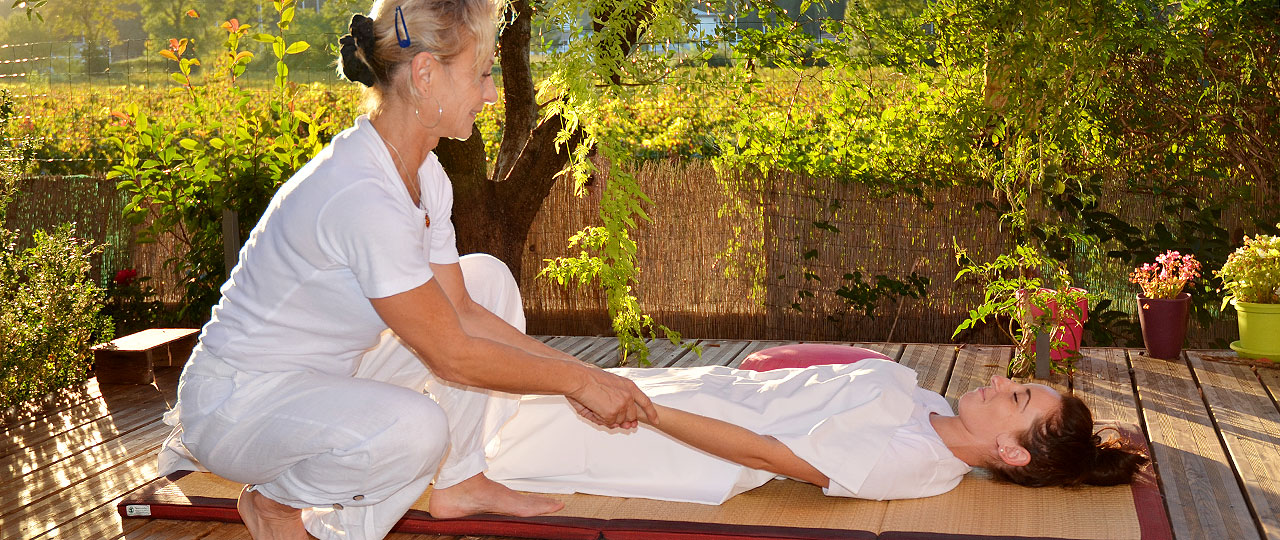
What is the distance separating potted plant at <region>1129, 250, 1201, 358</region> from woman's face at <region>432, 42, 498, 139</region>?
3312 millimetres

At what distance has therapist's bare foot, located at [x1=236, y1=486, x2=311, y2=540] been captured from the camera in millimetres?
2184

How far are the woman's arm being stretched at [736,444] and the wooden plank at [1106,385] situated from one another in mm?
1480

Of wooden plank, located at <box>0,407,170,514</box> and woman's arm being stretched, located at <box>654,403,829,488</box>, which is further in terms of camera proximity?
wooden plank, located at <box>0,407,170,514</box>

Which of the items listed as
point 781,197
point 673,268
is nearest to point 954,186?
point 781,197

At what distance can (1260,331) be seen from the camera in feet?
13.5

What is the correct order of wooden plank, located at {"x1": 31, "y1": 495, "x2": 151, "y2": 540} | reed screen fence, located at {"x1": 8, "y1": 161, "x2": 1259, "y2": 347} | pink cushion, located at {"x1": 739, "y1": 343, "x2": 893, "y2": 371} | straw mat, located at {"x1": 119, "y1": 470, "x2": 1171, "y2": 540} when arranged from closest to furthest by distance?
straw mat, located at {"x1": 119, "y1": 470, "x2": 1171, "y2": 540} < wooden plank, located at {"x1": 31, "y1": 495, "x2": 151, "y2": 540} < pink cushion, located at {"x1": 739, "y1": 343, "x2": 893, "y2": 371} < reed screen fence, located at {"x1": 8, "y1": 161, "x2": 1259, "y2": 347}

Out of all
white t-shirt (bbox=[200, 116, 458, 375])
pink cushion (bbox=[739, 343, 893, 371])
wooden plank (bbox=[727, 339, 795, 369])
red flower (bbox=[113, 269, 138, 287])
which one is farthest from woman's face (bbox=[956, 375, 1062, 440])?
red flower (bbox=[113, 269, 138, 287])

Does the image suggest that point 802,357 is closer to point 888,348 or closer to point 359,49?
point 888,348

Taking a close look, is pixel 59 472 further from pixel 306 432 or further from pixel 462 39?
pixel 462 39

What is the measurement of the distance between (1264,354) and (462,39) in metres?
3.57

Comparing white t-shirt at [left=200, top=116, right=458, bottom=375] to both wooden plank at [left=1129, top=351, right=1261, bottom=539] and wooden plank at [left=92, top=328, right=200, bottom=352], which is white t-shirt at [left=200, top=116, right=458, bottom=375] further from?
wooden plank at [left=92, top=328, right=200, bottom=352]

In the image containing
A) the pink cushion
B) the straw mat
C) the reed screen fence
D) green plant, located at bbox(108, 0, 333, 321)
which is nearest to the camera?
the straw mat

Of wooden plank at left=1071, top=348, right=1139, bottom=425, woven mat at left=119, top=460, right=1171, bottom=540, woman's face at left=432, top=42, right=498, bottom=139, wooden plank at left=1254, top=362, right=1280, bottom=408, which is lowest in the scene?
wooden plank at left=1254, top=362, right=1280, bottom=408

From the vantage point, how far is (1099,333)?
519 cm
